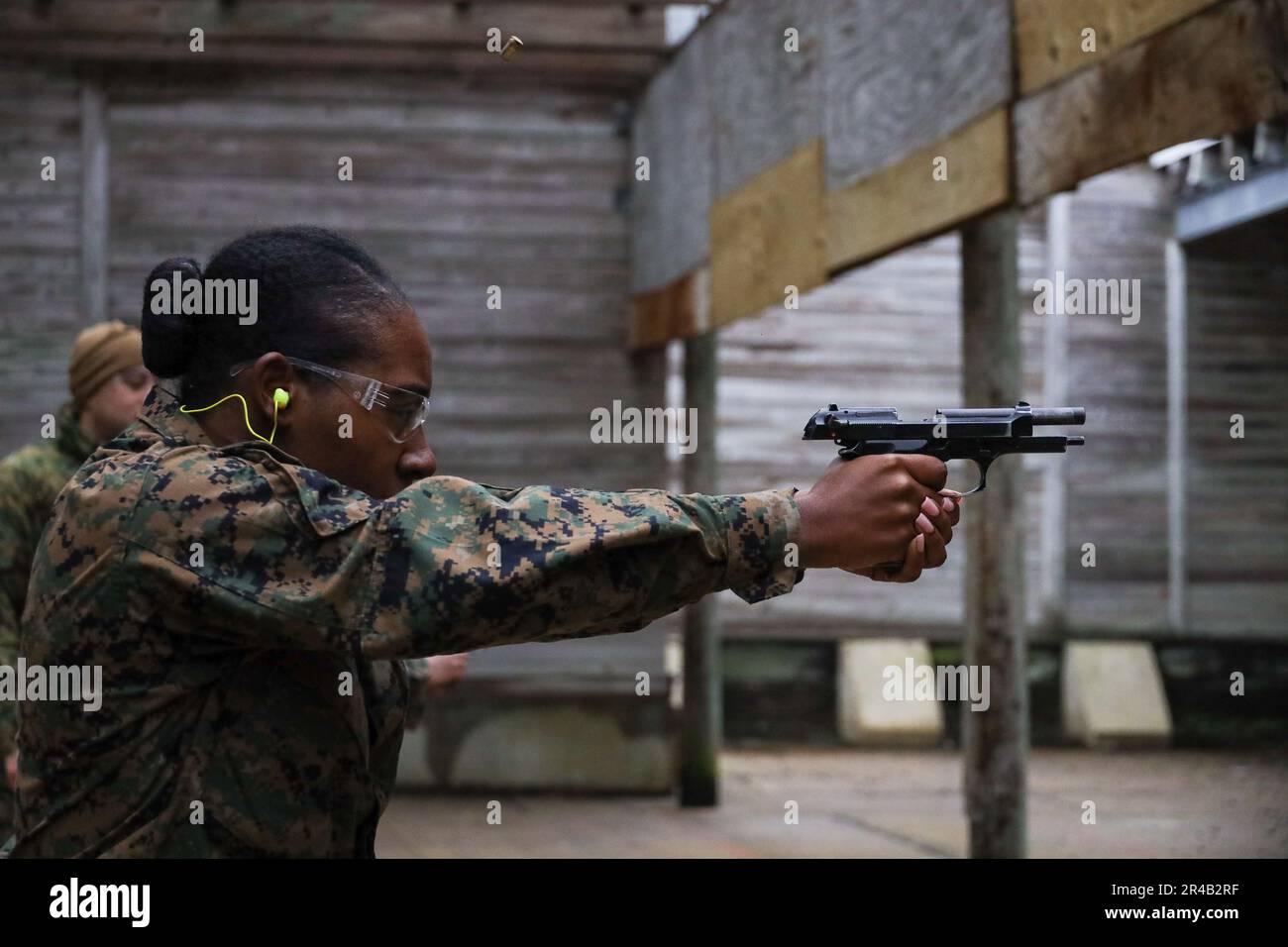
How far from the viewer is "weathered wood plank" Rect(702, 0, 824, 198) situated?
21.6 ft

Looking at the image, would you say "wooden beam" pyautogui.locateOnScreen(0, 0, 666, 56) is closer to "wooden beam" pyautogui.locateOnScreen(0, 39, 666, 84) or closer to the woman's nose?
"wooden beam" pyautogui.locateOnScreen(0, 39, 666, 84)

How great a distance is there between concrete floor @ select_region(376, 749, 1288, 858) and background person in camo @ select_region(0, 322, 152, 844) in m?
3.11

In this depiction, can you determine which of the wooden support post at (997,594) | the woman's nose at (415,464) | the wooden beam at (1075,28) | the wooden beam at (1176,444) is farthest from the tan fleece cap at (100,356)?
the wooden beam at (1176,444)

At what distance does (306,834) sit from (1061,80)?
3.53 metres

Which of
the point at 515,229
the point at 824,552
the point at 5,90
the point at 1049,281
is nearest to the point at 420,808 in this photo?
the point at 515,229

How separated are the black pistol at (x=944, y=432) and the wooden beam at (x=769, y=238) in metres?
4.04

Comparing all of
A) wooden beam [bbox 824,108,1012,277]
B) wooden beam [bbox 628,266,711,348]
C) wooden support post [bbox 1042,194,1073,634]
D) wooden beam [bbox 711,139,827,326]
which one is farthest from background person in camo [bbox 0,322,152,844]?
wooden support post [bbox 1042,194,1073,634]

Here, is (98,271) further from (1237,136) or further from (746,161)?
(1237,136)

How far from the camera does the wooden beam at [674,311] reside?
8109 mm

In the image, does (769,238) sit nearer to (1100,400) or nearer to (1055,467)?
(1055,467)

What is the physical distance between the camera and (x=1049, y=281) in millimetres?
12180

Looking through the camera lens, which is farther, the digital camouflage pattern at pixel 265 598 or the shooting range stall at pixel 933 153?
the shooting range stall at pixel 933 153

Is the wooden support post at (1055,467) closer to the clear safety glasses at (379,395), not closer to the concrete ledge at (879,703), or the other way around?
the concrete ledge at (879,703)

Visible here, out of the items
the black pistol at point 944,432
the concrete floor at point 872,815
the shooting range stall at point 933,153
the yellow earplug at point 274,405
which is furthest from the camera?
the concrete floor at point 872,815
